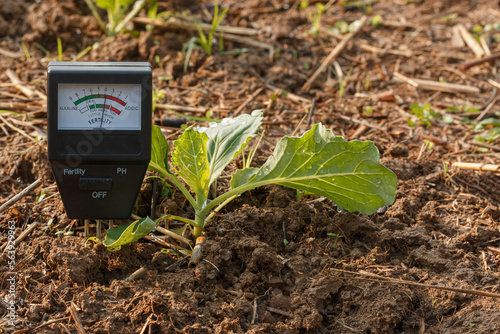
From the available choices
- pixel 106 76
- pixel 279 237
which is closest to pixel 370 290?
pixel 279 237

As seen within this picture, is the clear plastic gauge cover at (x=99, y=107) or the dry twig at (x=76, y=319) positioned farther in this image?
the clear plastic gauge cover at (x=99, y=107)

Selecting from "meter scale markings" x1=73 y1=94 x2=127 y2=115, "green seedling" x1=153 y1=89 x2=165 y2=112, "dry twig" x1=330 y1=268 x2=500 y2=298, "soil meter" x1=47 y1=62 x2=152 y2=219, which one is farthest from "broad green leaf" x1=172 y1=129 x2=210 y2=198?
"green seedling" x1=153 y1=89 x2=165 y2=112

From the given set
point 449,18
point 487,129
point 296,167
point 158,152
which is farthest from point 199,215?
point 449,18

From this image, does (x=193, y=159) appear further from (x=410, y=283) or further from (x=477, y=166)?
(x=477, y=166)

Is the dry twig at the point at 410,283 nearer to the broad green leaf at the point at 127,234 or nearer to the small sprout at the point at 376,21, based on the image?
the broad green leaf at the point at 127,234

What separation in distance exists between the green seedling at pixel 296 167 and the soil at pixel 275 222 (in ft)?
0.43

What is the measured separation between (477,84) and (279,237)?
86.6 inches

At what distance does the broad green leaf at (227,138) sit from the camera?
1.89 meters

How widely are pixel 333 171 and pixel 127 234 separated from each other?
2.53 ft

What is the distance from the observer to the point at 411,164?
2430 mm

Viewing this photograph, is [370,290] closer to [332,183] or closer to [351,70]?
[332,183]

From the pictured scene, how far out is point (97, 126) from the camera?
1.75 metres

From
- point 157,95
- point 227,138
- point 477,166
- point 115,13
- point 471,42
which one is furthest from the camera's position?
point 471,42

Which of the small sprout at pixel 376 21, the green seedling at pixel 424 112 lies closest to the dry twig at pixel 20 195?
the green seedling at pixel 424 112
